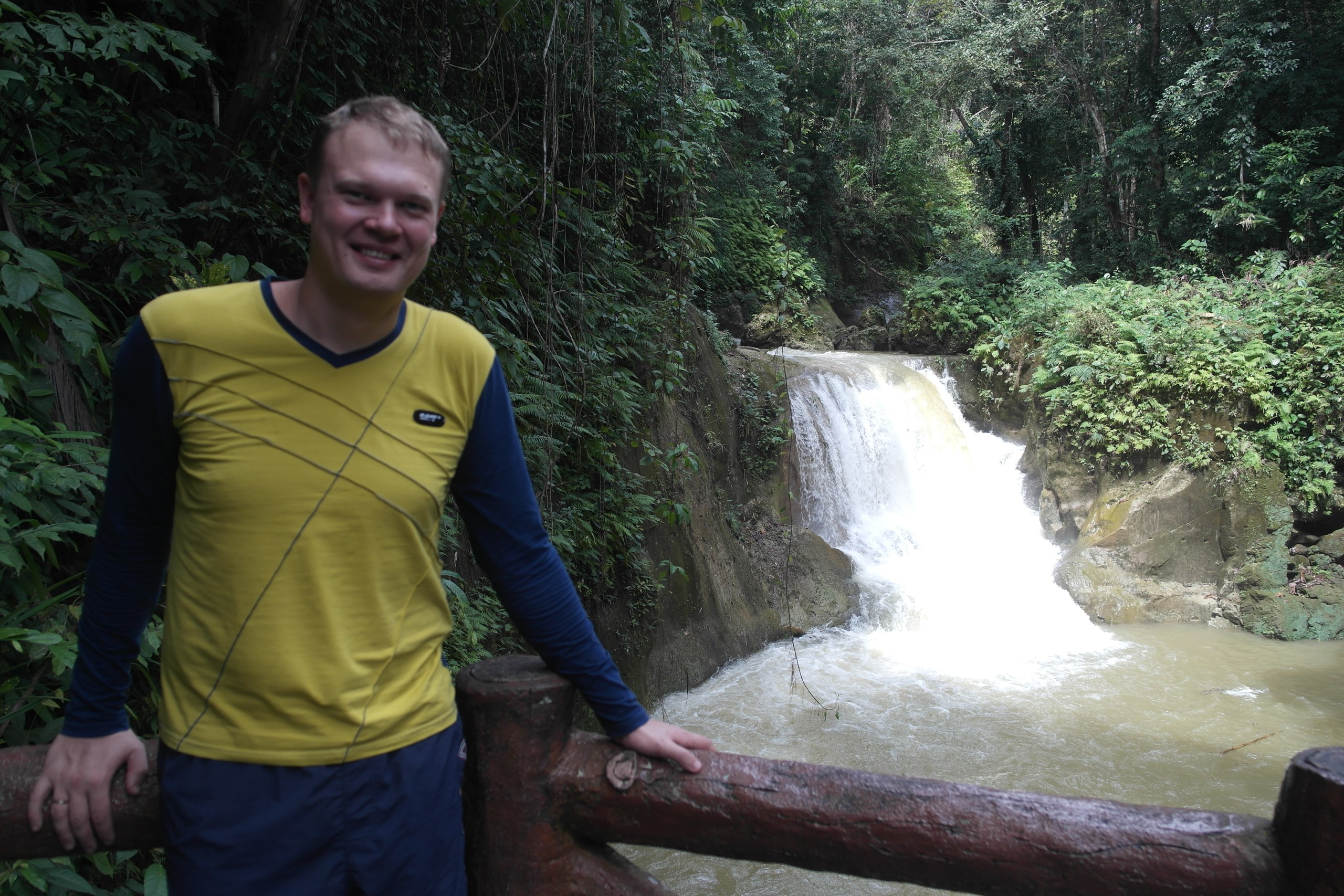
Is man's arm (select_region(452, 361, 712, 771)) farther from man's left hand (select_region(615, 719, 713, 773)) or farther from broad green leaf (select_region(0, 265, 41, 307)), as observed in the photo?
broad green leaf (select_region(0, 265, 41, 307))

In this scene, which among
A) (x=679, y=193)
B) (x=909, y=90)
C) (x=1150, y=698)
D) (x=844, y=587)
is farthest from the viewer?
(x=909, y=90)

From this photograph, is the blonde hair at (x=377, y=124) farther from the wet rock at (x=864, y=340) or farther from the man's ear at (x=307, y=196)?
the wet rock at (x=864, y=340)

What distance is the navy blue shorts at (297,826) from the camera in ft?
3.65

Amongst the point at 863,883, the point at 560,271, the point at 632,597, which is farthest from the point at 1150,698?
the point at 560,271

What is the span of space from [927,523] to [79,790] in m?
11.0

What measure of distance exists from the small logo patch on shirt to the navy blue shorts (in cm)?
49

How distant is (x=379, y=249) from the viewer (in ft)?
3.81

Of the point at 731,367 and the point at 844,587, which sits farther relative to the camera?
the point at 731,367

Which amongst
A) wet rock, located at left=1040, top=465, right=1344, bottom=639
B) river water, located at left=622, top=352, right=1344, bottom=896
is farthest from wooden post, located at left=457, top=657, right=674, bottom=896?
wet rock, located at left=1040, top=465, right=1344, bottom=639

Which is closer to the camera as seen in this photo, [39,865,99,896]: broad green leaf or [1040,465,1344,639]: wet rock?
[39,865,99,896]: broad green leaf

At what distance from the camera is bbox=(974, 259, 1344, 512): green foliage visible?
980cm

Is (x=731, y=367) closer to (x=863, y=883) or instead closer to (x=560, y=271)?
(x=560, y=271)

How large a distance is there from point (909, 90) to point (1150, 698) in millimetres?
16724

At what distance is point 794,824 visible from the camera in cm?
123
